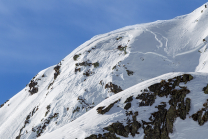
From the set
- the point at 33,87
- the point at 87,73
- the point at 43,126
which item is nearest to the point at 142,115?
the point at 43,126

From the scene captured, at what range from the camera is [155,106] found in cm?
1287

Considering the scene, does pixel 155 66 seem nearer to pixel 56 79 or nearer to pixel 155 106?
pixel 155 106

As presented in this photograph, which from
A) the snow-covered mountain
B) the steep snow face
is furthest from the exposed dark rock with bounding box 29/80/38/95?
the steep snow face

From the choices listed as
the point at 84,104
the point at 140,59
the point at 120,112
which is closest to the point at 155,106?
the point at 120,112

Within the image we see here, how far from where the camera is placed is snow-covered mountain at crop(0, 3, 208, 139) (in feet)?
39.7

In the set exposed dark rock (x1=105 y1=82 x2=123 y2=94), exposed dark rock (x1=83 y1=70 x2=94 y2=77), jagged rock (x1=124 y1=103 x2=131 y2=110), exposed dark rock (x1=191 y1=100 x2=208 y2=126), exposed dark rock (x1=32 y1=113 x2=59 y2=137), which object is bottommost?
exposed dark rock (x1=191 y1=100 x2=208 y2=126)

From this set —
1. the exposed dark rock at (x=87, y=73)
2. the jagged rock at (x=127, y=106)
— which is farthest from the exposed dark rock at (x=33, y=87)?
the jagged rock at (x=127, y=106)

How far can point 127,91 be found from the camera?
1502cm

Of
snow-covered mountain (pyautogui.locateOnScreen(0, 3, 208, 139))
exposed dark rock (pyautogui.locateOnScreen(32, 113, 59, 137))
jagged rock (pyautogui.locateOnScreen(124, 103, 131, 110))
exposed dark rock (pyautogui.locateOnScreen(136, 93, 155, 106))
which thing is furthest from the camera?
exposed dark rock (pyautogui.locateOnScreen(32, 113, 59, 137))

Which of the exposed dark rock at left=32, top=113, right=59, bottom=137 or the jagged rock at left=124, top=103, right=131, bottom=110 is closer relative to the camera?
the jagged rock at left=124, top=103, right=131, bottom=110

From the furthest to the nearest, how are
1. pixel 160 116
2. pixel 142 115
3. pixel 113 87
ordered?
1. pixel 113 87
2. pixel 142 115
3. pixel 160 116

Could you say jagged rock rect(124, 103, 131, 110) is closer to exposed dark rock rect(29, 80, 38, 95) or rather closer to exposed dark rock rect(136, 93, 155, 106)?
exposed dark rock rect(136, 93, 155, 106)

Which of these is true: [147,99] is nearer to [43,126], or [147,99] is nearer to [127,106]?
[127,106]

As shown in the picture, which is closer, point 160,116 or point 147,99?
point 160,116
